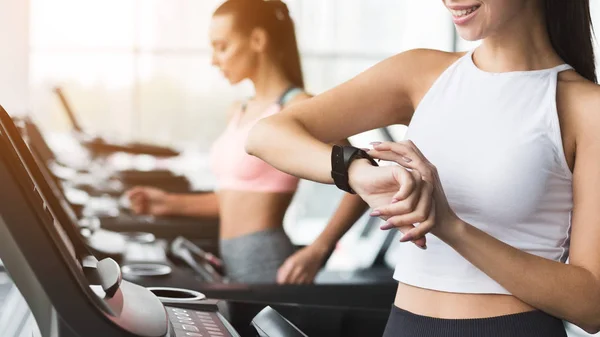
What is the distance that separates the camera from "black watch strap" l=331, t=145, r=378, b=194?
4.01 feet

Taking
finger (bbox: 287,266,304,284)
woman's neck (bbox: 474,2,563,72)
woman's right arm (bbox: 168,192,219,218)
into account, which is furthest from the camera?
woman's right arm (bbox: 168,192,219,218)

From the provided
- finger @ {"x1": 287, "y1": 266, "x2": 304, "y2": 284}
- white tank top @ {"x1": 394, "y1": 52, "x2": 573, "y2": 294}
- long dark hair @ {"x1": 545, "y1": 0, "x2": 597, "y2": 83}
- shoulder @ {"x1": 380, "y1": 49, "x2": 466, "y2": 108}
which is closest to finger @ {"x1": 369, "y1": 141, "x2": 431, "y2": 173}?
white tank top @ {"x1": 394, "y1": 52, "x2": 573, "y2": 294}

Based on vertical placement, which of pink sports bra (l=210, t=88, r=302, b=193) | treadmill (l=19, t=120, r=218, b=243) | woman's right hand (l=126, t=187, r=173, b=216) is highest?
pink sports bra (l=210, t=88, r=302, b=193)

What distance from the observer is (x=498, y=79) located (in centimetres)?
138

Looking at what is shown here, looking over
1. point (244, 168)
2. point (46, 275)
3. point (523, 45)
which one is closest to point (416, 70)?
point (523, 45)

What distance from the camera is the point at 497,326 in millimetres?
1250

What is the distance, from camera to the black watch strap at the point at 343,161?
1.22 metres

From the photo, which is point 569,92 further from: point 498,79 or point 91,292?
point 91,292

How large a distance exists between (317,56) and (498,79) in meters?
8.02

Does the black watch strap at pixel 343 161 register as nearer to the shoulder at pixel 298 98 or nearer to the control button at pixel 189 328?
the control button at pixel 189 328

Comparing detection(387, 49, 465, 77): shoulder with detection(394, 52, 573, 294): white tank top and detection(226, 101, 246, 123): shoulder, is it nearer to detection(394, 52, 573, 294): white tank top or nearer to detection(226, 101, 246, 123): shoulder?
detection(394, 52, 573, 294): white tank top

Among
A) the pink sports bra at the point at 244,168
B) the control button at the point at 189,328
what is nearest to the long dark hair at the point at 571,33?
the control button at the point at 189,328

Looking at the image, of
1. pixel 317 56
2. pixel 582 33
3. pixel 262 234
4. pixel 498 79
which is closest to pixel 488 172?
pixel 498 79

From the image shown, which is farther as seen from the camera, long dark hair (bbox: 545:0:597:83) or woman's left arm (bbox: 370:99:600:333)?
long dark hair (bbox: 545:0:597:83)
